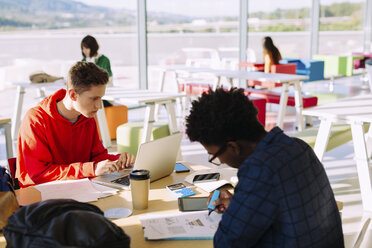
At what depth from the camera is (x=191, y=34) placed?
816 cm

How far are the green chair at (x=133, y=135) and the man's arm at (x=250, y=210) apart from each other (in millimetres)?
3157

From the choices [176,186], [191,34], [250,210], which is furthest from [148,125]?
[191,34]

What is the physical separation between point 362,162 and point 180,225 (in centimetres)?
Result: 209

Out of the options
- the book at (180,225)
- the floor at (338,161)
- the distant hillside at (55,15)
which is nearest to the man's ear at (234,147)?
the book at (180,225)

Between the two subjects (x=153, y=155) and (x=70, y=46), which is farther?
(x=70, y=46)

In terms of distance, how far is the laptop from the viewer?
1.82m

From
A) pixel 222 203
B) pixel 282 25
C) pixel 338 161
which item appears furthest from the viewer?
pixel 282 25

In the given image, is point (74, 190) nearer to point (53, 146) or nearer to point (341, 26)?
point (53, 146)

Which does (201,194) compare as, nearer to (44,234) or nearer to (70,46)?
(44,234)

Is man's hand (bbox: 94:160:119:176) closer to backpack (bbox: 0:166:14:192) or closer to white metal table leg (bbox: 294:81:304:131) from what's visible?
backpack (bbox: 0:166:14:192)

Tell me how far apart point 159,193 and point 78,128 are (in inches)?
27.7

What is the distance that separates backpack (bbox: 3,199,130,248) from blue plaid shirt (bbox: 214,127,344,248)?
33 cm

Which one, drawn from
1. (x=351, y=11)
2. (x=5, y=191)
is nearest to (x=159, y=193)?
(x=5, y=191)

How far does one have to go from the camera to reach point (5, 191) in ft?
4.77
